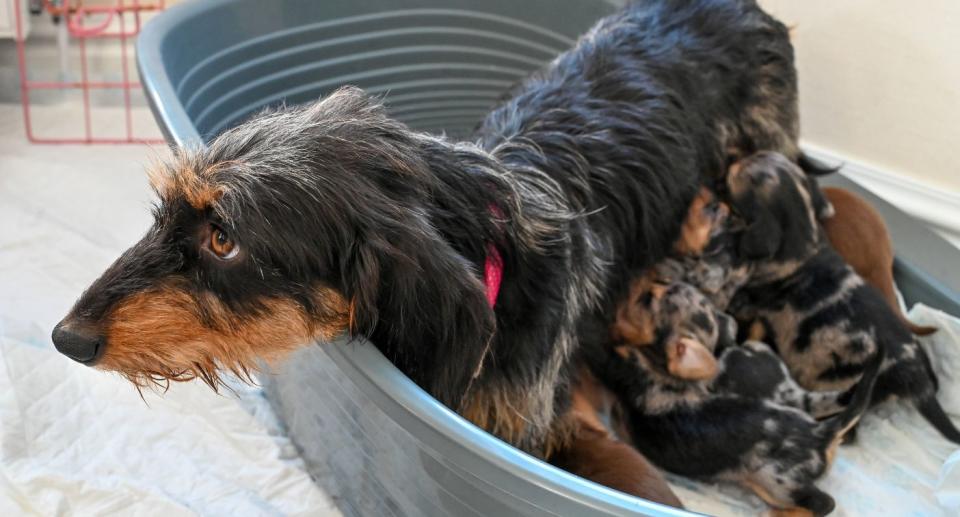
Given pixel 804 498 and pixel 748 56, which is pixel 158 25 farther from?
pixel 804 498

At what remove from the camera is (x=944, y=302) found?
2434mm

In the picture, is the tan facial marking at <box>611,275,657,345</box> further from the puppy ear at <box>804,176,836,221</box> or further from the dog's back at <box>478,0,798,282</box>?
the puppy ear at <box>804,176,836,221</box>

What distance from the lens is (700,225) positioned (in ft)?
7.26

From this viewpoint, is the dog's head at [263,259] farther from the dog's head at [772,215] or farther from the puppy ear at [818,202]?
the puppy ear at [818,202]

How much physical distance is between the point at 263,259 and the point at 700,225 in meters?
1.23

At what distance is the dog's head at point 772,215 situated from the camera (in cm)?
222

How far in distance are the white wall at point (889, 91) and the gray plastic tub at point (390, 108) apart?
22 cm

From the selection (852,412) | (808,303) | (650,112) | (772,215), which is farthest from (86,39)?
(852,412)

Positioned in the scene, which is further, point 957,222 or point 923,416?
point 957,222

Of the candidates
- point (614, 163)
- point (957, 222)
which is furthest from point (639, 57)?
point (957, 222)

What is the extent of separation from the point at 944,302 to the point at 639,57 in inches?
42.0

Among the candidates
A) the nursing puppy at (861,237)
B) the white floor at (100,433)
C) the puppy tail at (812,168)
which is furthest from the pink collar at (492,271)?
the puppy tail at (812,168)

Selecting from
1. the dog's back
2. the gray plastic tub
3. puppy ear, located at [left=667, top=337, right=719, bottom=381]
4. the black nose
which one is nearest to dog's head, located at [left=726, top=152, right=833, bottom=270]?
the dog's back

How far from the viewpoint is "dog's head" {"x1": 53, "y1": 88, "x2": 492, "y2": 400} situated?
1.31 metres
